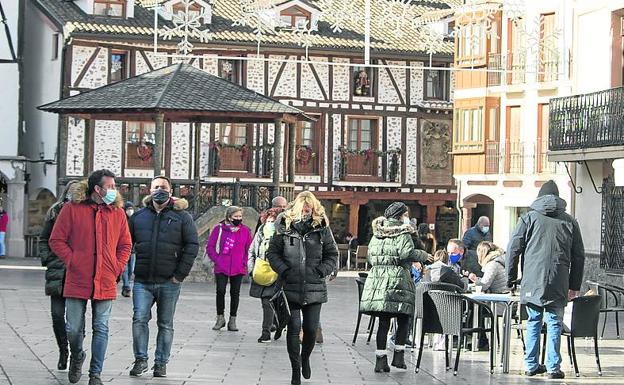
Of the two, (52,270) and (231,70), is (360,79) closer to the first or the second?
(231,70)

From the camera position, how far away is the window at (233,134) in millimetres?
50500

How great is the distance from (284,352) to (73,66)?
31.6 m

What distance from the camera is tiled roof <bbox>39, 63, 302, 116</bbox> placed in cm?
3509

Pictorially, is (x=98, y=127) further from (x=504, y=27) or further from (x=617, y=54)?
(x=617, y=54)

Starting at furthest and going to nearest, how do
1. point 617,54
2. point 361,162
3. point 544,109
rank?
point 361,162
point 544,109
point 617,54

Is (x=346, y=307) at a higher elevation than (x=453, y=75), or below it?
below

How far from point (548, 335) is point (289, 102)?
35.9 metres

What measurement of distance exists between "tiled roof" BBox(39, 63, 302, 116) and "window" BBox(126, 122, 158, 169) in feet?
38.3

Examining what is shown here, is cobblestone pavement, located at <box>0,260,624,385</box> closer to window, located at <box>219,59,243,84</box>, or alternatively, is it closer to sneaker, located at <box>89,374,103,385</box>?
sneaker, located at <box>89,374,103,385</box>

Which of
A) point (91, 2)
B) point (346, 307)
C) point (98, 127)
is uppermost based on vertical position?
point (91, 2)

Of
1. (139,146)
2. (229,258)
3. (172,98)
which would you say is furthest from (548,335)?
(139,146)

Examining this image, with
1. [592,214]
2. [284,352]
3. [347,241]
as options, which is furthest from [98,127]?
[284,352]

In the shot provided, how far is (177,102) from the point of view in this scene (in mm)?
35469

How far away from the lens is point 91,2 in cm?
4941
